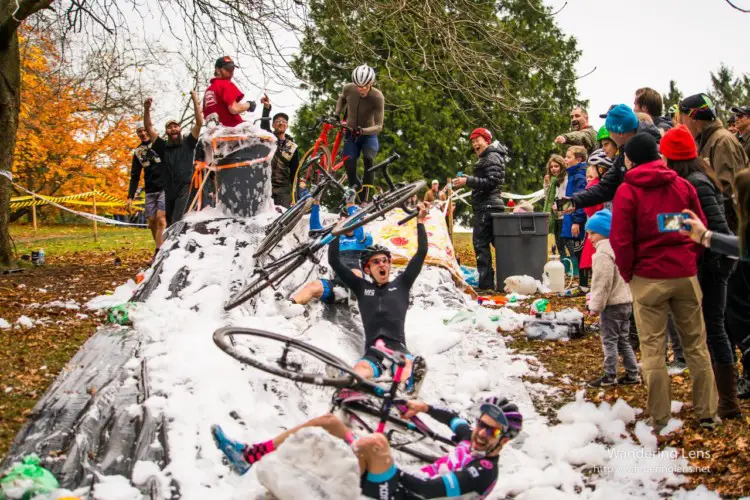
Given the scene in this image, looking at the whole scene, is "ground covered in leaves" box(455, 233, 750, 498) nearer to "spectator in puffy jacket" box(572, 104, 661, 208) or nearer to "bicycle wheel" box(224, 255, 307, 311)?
"spectator in puffy jacket" box(572, 104, 661, 208)

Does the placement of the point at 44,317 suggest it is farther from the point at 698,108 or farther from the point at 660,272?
the point at 698,108

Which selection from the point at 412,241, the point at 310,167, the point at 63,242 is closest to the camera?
the point at 310,167

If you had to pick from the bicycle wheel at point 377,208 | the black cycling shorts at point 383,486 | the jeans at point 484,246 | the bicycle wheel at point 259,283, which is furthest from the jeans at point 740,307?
the jeans at point 484,246

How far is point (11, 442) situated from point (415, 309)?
471cm

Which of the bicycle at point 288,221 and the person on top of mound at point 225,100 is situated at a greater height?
the person on top of mound at point 225,100

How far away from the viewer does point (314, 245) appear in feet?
20.9

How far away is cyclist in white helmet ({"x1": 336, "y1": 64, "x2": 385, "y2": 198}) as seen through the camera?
935 cm

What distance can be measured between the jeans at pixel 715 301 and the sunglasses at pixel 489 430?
2.02 metres

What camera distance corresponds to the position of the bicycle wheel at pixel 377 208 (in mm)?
6301

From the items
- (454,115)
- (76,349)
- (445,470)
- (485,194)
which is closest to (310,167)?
(485,194)

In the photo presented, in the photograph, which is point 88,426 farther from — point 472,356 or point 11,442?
point 472,356

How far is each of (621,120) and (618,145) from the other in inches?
12.5

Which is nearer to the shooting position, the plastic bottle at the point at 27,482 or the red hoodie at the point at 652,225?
the plastic bottle at the point at 27,482

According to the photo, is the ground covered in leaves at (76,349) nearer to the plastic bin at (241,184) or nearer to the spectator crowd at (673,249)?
the spectator crowd at (673,249)
